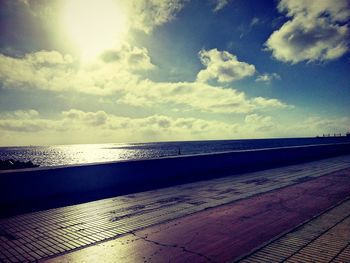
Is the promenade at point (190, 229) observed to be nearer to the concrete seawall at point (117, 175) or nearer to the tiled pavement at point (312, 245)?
the tiled pavement at point (312, 245)

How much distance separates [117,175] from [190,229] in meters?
5.74

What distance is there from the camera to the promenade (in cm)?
462

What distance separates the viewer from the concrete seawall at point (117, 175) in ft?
27.2

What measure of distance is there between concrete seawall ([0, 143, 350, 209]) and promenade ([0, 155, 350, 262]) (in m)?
1.44

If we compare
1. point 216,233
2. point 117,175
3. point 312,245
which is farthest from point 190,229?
point 117,175

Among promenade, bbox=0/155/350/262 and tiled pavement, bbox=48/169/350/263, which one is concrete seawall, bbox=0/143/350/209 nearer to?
promenade, bbox=0/155/350/262

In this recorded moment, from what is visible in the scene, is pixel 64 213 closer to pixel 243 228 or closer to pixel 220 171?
pixel 243 228

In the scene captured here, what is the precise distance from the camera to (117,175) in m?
11.0

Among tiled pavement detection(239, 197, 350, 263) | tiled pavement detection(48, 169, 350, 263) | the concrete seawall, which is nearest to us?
tiled pavement detection(239, 197, 350, 263)

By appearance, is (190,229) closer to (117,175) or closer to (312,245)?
(312,245)

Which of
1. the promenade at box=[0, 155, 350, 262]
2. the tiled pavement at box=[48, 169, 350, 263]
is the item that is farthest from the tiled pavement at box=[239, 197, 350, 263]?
the tiled pavement at box=[48, 169, 350, 263]

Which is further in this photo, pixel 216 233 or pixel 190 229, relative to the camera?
pixel 190 229

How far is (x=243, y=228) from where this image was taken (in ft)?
19.3

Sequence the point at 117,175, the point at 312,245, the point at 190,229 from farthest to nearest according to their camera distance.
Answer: the point at 117,175 < the point at 190,229 < the point at 312,245
